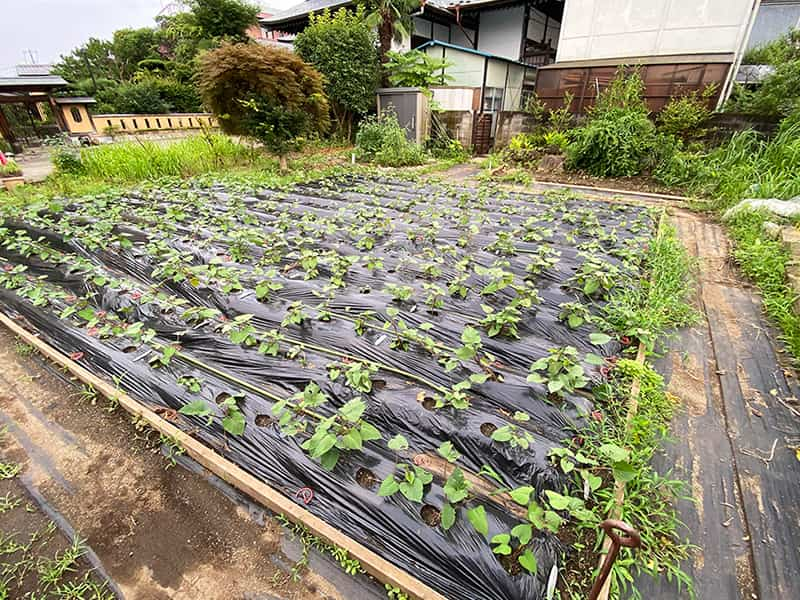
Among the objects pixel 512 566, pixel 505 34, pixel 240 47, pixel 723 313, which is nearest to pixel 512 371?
pixel 512 566

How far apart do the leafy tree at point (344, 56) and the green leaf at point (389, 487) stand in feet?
30.5

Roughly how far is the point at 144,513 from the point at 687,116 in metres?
8.24

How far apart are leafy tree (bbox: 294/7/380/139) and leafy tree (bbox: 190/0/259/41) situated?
496 centimetres

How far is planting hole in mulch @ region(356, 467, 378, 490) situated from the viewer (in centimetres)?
122

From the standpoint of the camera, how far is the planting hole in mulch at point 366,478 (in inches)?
47.9

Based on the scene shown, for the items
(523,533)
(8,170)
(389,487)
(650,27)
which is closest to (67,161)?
(8,170)

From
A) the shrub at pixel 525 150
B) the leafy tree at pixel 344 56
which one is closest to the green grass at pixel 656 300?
the shrub at pixel 525 150

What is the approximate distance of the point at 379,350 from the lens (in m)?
1.81

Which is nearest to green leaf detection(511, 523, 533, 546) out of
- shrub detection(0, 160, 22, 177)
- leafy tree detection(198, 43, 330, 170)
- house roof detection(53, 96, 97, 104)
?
leafy tree detection(198, 43, 330, 170)

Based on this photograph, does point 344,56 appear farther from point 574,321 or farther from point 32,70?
point 32,70

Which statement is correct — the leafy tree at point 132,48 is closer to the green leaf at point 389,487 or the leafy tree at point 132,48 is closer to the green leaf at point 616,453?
the green leaf at point 389,487

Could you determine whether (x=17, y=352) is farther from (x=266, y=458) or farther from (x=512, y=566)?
(x=512, y=566)

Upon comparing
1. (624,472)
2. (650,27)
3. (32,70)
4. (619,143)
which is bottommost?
(624,472)

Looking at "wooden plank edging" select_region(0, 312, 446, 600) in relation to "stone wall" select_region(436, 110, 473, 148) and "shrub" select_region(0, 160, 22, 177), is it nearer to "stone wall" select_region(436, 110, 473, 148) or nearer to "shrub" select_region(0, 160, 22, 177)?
"shrub" select_region(0, 160, 22, 177)
